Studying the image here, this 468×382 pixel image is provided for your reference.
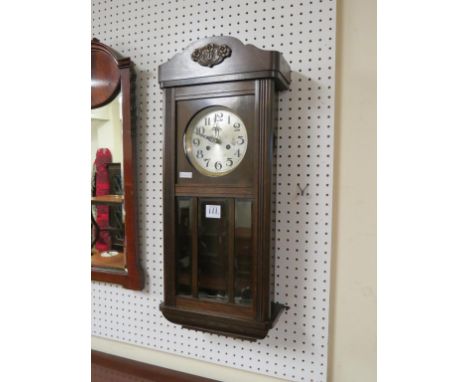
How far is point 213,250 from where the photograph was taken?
103 cm

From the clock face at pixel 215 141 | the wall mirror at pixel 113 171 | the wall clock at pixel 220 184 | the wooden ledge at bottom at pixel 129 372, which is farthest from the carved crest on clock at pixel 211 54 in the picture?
the wooden ledge at bottom at pixel 129 372

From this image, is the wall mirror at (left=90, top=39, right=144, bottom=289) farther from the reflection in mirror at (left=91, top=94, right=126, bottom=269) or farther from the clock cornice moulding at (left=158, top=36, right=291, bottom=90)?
the clock cornice moulding at (left=158, top=36, right=291, bottom=90)

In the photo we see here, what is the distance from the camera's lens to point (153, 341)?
131 centimetres

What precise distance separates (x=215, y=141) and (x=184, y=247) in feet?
1.18

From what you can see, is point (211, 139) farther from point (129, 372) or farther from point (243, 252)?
point (129, 372)

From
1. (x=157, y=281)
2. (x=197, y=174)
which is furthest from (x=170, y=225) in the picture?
(x=157, y=281)

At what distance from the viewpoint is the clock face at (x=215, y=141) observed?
0.98m

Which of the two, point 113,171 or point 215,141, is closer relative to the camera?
point 215,141

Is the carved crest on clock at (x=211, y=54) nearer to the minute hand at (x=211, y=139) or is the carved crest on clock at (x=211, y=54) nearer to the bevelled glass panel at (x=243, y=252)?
the minute hand at (x=211, y=139)

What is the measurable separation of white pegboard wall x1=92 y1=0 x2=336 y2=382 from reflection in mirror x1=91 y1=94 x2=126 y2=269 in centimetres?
9

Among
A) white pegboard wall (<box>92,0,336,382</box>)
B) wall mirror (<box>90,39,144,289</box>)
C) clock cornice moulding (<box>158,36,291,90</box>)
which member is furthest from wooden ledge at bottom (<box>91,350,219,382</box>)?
clock cornice moulding (<box>158,36,291,90</box>)

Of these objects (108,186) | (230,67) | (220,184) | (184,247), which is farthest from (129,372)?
(230,67)
